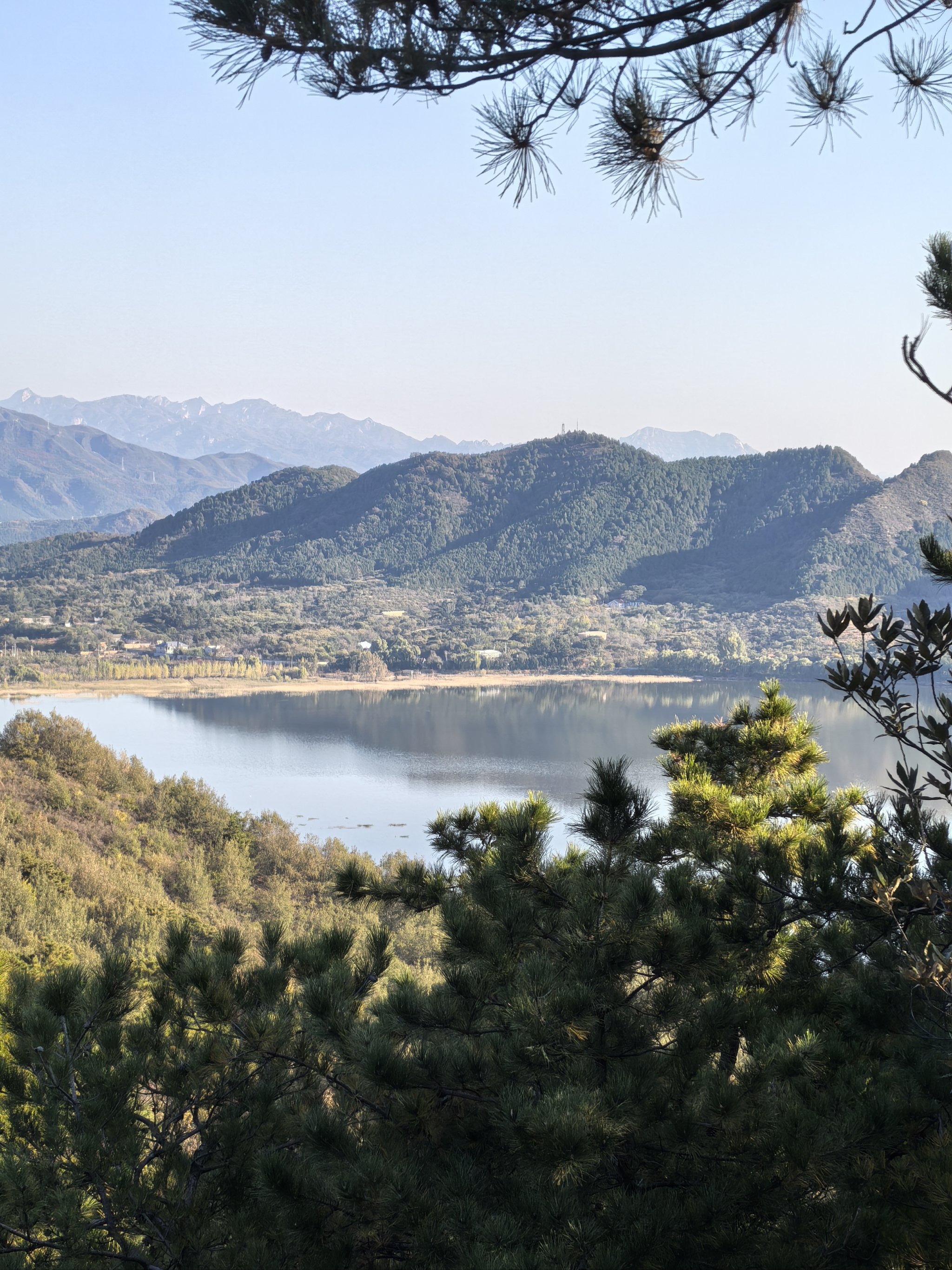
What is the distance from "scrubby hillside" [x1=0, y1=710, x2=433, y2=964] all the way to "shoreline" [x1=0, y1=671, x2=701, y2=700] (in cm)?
2601

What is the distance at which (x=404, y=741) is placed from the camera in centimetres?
3556

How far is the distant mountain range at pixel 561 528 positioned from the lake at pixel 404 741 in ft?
65.2

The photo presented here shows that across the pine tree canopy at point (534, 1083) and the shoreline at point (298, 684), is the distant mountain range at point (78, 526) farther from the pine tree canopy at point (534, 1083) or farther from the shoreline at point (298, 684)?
the pine tree canopy at point (534, 1083)

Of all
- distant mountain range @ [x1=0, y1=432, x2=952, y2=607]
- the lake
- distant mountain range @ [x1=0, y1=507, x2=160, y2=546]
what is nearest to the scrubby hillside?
the lake

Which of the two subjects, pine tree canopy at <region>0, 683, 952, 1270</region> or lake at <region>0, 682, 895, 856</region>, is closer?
pine tree canopy at <region>0, 683, 952, 1270</region>

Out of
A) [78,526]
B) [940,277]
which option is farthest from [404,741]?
[78,526]

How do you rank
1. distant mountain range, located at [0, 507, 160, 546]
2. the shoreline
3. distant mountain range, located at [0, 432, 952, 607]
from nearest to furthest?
the shoreline < distant mountain range, located at [0, 432, 952, 607] < distant mountain range, located at [0, 507, 160, 546]

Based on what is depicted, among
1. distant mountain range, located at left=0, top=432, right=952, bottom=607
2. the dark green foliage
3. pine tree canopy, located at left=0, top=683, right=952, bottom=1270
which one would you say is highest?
distant mountain range, located at left=0, top=432, right=952, bottom=607

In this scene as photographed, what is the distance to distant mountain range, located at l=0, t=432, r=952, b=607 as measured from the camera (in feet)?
209

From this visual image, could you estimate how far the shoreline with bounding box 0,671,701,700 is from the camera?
44938 millimetres

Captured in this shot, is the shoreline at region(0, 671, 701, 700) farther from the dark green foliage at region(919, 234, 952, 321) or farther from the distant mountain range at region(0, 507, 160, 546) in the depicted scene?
the distant mountain range at region(0, 507, 160, 546)

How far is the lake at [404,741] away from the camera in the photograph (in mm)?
26047

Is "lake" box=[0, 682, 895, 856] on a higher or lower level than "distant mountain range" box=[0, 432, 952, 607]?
lower


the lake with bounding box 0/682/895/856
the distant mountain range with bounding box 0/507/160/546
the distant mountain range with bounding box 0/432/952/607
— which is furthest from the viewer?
the distant mountain range with bounding box 0/507/160/546
